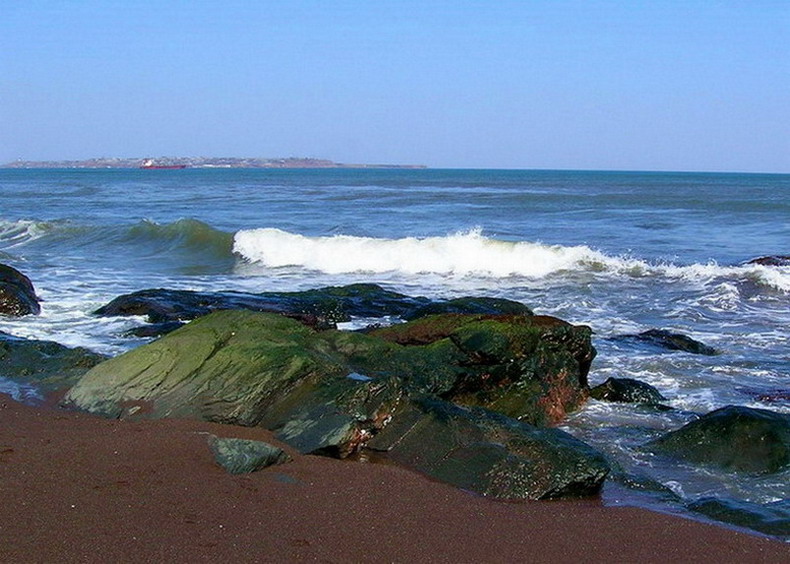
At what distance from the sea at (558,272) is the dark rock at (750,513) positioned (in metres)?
0.07

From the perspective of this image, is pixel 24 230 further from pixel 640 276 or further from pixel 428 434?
pixel 428 434

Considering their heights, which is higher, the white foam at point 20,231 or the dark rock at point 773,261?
the dark rock at point 773,261

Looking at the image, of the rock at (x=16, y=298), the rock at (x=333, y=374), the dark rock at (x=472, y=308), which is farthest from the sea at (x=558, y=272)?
the dark rock at (x=472, y=308)

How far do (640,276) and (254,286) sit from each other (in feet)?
28.3

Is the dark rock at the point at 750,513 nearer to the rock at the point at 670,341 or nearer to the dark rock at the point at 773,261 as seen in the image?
the rock at the point at 670,341

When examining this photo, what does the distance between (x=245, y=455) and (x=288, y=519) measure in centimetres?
107

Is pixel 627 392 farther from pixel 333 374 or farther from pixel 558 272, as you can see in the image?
pixel 558 272

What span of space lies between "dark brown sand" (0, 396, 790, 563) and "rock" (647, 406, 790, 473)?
5.34ft

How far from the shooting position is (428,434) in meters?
6.77

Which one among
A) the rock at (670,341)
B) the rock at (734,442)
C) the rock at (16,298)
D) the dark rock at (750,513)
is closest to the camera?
the dark rock at (750,513)

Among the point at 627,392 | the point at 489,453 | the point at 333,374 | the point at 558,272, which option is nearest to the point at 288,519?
the point at 489,453

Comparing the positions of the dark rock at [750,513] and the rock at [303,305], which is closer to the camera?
the dark rock at [750,513]

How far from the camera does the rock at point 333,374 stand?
23.4 feet

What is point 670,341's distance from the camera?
39.3ft
